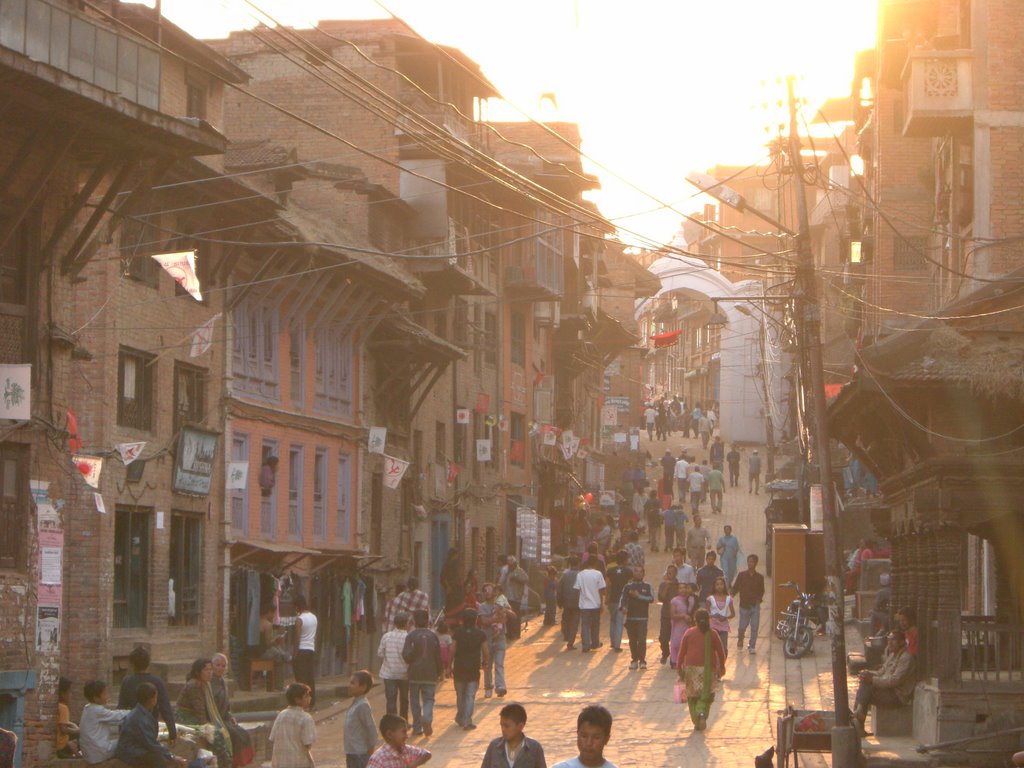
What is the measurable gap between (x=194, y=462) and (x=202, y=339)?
2.32m

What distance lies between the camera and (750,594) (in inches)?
1319

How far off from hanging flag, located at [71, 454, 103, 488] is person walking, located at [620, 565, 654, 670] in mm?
10599

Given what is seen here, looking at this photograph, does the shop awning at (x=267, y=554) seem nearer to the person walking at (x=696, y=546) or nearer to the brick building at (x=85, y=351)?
the brick building at (x=85, y=351)

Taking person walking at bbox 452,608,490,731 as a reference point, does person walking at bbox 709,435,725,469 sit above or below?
above

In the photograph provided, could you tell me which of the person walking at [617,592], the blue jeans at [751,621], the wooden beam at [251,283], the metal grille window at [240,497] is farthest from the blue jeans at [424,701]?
the person walking at [617,592]

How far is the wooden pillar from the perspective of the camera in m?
21.4

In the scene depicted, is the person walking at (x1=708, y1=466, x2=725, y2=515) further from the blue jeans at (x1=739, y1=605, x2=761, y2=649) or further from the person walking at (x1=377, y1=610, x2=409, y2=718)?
the person walking at (x1=377, y1=610, x2=409, y2=718)

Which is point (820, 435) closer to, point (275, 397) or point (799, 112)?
point (799, 112)

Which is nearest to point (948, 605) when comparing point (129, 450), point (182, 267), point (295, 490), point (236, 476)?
point (182, 267)

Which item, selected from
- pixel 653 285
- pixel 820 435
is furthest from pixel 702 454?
pixel 820 435

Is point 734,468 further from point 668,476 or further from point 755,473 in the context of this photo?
point 668,476

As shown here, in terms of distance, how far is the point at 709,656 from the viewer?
84.6ft

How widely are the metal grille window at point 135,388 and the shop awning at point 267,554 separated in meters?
3.68

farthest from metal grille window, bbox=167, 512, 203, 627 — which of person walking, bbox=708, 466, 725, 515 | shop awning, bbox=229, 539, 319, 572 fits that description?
person walking, bbox=708, 466, 725, 515
